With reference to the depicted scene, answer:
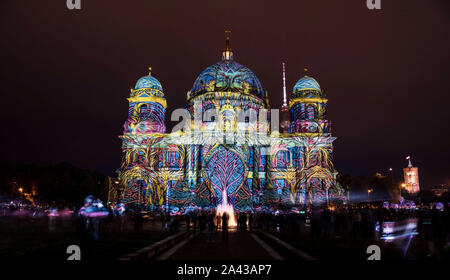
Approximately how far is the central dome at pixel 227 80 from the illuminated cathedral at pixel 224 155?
2112 millimetres

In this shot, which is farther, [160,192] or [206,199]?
[160,192]

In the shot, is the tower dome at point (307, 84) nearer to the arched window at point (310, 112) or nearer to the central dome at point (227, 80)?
the arched window at point (310, 112)

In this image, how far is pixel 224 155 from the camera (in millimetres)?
59000

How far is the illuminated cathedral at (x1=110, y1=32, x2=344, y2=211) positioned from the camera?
2178 inches

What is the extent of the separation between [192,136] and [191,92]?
21585 mm

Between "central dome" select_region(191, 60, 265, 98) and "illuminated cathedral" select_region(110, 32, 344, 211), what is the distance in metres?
2.11

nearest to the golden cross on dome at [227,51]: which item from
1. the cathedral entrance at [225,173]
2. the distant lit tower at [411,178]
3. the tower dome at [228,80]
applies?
the tower dome at [228,80]

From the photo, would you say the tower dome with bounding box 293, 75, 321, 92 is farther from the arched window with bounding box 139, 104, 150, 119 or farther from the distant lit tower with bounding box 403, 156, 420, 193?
the distant lit tower with bounding box 403, 156, 420, 193

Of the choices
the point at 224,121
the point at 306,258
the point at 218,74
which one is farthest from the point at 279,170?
the point at 306,258

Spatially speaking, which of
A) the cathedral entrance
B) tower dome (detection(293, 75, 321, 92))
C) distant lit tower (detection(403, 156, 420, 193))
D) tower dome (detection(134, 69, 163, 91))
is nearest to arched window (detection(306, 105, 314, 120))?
tower dome (detection(293, 75, 321, 92))

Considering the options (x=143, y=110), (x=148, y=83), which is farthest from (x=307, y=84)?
(x=143, y=110)
